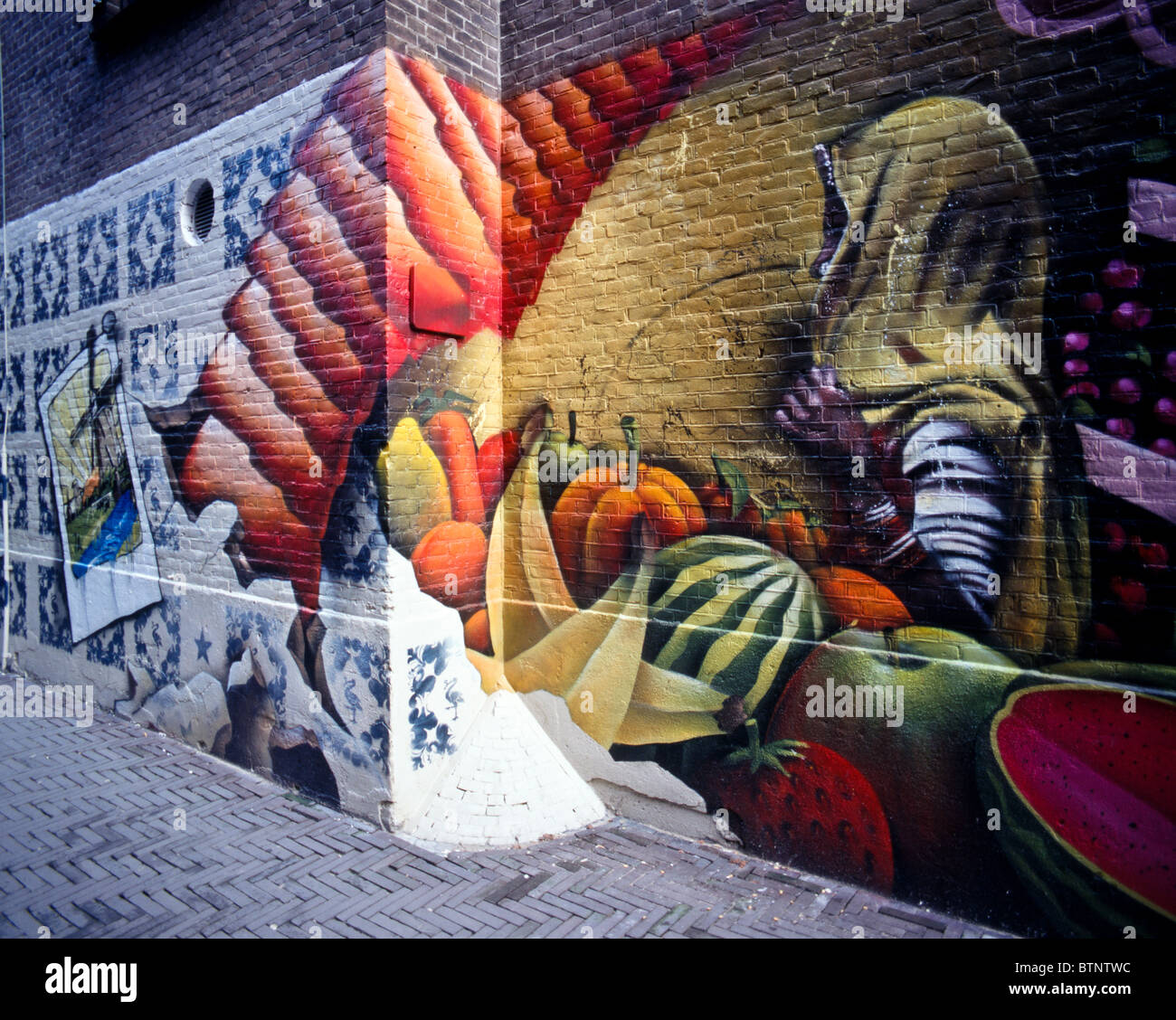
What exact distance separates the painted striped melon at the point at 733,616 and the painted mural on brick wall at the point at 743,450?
0.07 ft

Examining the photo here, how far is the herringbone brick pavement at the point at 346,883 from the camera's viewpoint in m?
3.71

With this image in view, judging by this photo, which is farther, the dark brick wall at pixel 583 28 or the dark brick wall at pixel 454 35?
the dark brick wall at pixel 454 35

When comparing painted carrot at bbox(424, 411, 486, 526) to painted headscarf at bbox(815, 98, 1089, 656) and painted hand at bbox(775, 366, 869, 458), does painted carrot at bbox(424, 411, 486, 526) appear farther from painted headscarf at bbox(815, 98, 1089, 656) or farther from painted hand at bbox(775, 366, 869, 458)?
painted headscarf at bbox(815, 98, 1089, 656)

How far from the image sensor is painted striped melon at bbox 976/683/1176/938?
319cm

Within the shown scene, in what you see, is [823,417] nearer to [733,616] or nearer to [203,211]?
[733,616]

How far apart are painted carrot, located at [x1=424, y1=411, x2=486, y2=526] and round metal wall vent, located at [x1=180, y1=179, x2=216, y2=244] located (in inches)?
106

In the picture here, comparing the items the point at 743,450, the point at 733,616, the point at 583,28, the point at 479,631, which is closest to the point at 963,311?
the point at 743,450

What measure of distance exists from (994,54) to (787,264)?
1246 mm

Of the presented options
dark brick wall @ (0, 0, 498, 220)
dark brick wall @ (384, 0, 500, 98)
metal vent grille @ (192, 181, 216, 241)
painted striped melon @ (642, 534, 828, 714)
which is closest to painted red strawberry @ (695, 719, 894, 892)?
painted striped melon @ (642, 534, 828, 714)

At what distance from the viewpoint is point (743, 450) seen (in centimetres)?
432

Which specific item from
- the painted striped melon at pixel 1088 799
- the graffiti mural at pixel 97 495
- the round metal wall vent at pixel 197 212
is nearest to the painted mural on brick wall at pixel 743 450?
the painted striped melon at pixel 1088 799

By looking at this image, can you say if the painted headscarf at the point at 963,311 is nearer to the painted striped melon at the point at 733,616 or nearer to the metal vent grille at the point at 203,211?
the painted striped melon at the point at 733,616
